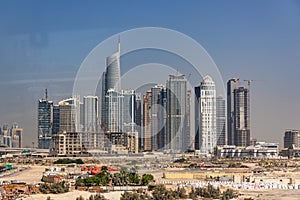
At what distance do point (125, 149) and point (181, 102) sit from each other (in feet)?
12.7

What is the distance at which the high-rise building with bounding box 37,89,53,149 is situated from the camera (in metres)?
50.0

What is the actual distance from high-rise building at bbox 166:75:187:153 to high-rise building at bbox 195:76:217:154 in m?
2.35

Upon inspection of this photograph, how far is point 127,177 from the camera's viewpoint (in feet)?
49.5

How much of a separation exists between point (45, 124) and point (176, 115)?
69.2ft

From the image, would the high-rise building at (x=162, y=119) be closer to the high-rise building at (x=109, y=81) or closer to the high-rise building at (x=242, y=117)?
the high-rise building at (x=109, y=81)

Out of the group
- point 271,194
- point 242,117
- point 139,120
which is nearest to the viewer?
point 271,194

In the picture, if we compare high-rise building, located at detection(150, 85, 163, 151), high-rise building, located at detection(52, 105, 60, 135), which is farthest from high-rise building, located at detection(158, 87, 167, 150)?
high-rise building, located at detection(52, 105, 60, 135)

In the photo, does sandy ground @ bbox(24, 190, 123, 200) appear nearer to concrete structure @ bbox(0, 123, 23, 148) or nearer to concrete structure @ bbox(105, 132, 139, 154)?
concrete structure @ bbox(105, 132, 139, 154)

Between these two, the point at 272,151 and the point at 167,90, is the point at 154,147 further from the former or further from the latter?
the point at 272,151

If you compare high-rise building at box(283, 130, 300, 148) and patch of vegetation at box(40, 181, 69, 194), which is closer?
patch of vegetation at box(40, 181, 69, 194)

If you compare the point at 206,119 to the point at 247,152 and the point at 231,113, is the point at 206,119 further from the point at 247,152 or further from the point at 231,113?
the point at 231,113

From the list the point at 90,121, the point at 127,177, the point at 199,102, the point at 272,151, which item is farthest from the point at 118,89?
the point at 127,177

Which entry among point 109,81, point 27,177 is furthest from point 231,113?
point 27,177

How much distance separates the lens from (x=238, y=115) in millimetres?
57812
